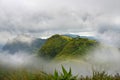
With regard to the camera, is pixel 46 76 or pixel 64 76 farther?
pixel 46 76

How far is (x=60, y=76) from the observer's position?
7625 mm

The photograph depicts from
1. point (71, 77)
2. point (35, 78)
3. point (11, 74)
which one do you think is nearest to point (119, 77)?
point (71, 77)

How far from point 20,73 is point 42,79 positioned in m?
0.81

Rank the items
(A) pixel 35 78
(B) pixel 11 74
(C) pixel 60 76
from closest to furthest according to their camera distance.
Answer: (C) pixel 60 76 → (A) pixel 35 78 → (B) pixel 11 74

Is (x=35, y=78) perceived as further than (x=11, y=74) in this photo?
No

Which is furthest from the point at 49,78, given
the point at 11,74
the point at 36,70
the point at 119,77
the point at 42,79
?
the point at 119,77

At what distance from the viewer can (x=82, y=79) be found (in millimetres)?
8562

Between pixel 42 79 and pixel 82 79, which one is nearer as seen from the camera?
pixel 42 79

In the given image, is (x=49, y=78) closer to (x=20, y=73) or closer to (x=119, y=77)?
(x=20, y=73)

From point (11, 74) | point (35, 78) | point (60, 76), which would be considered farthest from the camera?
point (11, 74)

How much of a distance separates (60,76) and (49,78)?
42cm

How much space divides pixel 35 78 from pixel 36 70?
0.52m

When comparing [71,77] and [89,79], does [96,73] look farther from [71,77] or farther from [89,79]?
[71,77]

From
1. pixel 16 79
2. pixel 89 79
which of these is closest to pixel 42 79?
pixel 16 79
